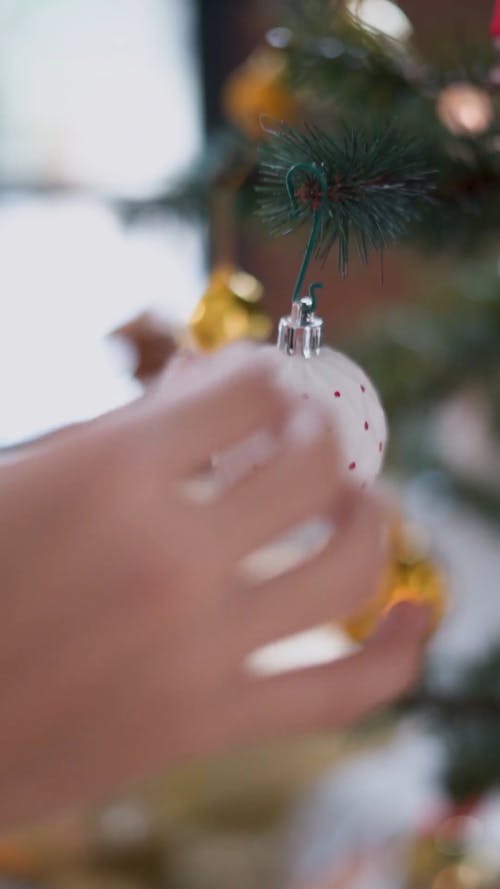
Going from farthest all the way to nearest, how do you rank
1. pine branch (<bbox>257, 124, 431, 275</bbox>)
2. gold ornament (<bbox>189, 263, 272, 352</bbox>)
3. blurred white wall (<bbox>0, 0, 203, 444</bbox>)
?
1. blurred white wall (<bbox>0, 0, 203, 444</bbox>)
2. gold ornament (<bbox>189, 263, 272, 352</bbox>)
3. pine branch (<bbox>257, 124, 431, 275</bbox>)

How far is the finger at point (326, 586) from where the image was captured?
23 centimetres

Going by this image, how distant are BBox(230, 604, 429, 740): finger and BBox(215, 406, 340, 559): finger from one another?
0.05m

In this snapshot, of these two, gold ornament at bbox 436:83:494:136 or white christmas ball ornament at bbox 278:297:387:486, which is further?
gold ornament at bbox 436:83:494:136

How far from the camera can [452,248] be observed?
39 cm

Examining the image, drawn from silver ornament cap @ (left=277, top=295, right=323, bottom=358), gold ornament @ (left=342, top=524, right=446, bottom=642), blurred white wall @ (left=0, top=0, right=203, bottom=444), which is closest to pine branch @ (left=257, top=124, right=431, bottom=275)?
silver ornament cap @ (left=277, top=295, right=323, bottom=358)

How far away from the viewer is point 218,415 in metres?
0.22

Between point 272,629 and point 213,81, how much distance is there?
0.99 m

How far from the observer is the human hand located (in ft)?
0.70

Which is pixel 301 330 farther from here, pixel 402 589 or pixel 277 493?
pixel 402 589

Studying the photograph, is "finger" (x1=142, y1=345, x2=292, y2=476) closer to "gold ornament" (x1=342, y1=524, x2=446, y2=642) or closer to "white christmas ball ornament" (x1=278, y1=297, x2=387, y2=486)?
"white christmas ball ornament" (x1=278, y1=297, x2=387, y2=486)

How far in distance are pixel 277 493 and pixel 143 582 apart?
0.04 m

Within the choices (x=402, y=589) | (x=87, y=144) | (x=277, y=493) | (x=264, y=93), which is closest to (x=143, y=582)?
(x=277, y=493)

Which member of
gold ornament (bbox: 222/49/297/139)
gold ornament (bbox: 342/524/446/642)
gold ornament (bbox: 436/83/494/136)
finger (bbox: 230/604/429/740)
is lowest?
finger (bbox: 230/604/429/740)

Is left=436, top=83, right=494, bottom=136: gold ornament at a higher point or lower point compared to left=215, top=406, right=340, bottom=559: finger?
higher
